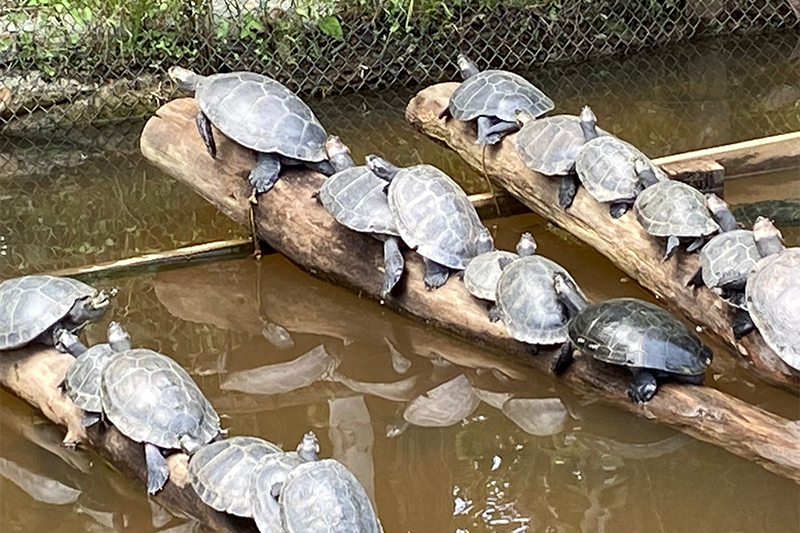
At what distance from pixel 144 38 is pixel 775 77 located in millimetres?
3997

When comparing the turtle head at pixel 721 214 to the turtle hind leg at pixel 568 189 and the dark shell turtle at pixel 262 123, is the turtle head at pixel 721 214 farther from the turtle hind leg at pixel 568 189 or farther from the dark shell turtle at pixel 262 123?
the dark shell turtle at pixel 262 123

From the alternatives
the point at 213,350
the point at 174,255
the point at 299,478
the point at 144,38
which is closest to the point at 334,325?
the point at 213,350

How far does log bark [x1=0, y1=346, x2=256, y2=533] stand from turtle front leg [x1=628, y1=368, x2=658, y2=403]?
1.13 m

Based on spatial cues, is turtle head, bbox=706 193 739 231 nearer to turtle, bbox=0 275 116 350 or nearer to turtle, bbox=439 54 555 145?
turtle, bbox=439 54 555 145

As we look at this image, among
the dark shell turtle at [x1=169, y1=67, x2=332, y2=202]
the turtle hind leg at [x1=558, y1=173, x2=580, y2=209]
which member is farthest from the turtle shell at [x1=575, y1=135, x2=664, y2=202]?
the dark shell turtle at [x1=169, y1=67, x2=332, y2=202]

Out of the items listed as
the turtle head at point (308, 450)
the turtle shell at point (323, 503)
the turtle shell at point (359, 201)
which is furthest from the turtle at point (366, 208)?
the turtle shell at point (323, 503)

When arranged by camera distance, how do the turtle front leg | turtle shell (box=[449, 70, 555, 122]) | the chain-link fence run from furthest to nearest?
1. the chain-link fence
2. turtle shell (box=[449, 70, 555, 122])
3. the turtle front leg

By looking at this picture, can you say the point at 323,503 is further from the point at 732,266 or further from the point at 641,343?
the point at 732,266

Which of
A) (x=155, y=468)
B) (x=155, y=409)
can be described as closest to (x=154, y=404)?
(x=155, y=409)

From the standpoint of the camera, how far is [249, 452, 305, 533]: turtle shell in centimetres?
208

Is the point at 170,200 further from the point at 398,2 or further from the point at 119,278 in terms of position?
the point at 398,2

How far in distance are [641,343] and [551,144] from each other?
3.83 feet

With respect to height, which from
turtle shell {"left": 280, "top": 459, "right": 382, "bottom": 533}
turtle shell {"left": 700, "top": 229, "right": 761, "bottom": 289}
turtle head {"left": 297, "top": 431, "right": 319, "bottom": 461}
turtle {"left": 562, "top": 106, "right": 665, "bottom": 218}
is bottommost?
turtle head {"left": 297, "top": 431, "right": 319, "bottom": 461}

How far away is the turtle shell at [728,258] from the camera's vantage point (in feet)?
9.19
